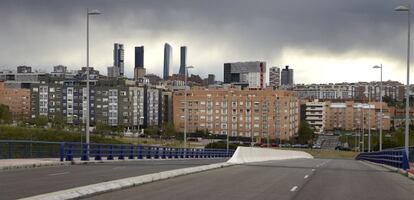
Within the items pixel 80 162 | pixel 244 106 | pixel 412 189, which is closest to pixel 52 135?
pixel 80 162

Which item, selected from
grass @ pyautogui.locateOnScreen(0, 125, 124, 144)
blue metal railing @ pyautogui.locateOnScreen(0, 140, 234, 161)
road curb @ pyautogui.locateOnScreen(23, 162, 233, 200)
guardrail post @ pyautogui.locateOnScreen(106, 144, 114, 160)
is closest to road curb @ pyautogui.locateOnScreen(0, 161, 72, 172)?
blue metal railing @ pyautogui.locateOnScreen(0, 140, 234, 161)

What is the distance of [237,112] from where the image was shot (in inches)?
7338

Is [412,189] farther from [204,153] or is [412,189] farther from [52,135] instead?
[52,135]

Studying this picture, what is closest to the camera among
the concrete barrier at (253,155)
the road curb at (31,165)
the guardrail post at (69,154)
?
the road curb at (31,165)

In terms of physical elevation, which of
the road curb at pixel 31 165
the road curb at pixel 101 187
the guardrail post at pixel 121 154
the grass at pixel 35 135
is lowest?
the grass at pixel 35 135

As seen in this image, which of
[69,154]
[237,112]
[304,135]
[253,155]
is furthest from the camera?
[304,135]

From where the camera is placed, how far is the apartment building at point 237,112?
185 metres

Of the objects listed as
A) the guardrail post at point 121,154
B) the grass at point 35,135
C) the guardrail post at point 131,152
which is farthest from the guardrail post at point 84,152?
the grass at point 35,135

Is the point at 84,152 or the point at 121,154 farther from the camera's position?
the point at 121,154

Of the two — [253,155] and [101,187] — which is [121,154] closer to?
[253,155]

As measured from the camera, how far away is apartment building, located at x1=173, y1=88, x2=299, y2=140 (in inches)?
7288

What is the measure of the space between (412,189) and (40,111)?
592 feet

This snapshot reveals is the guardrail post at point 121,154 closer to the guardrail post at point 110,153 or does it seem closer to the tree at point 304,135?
the guardrail post at point 110,153

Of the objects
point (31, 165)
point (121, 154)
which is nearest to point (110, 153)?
point (121, 154)
